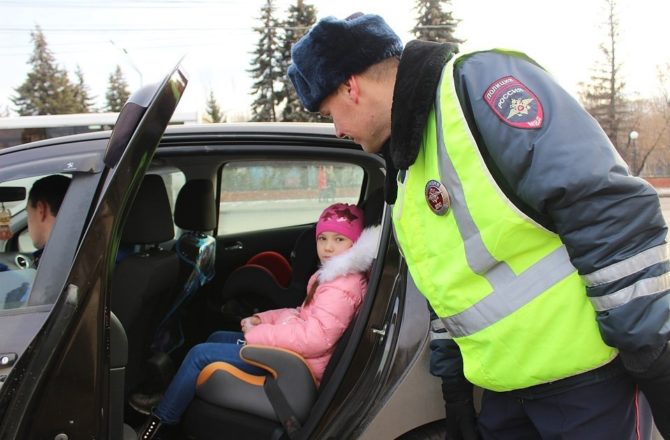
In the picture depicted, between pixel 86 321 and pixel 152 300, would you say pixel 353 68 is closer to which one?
pixel 86 321

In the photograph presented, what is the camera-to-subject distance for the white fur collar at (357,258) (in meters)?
2.10

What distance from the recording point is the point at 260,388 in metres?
1.96

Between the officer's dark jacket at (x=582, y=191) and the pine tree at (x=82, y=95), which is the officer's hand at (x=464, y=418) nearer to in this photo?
the officer's dark jacket at (x=582, y=191)

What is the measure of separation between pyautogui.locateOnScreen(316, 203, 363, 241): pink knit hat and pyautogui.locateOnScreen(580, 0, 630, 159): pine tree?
35.7m

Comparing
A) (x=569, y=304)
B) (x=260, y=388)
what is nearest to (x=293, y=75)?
(x=569, y=304)

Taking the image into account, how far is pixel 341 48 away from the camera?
127 centimetres

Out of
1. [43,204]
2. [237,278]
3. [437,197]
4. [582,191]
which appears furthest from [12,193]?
[582,191]

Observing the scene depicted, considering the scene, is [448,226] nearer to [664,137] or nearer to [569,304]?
[569,304]

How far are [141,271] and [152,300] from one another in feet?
0.47

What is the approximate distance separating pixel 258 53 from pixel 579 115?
103 feet

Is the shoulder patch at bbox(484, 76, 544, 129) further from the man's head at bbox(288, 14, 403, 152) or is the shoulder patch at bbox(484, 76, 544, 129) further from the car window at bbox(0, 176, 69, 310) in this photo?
the car window at bbox(0, 176, 69, 310)

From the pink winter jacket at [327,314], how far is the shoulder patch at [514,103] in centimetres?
106

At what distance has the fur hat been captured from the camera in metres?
1.27

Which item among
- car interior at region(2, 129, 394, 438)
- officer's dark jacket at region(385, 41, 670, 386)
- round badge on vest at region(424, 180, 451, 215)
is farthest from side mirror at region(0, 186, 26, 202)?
officer's dark jacket at region(385, 41, 670, 386)
